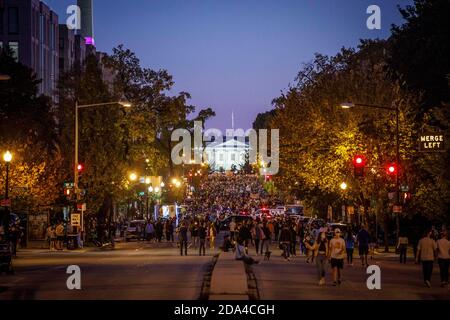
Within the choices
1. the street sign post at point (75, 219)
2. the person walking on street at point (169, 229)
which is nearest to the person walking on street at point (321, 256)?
the street sign post at point (75, 219)

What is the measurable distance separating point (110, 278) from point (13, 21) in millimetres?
68207

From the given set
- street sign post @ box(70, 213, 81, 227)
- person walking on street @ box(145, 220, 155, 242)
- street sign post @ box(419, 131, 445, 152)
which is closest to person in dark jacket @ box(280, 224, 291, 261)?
street sign post @ box(419, 131, 445, 152)

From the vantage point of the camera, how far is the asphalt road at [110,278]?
25.0 m

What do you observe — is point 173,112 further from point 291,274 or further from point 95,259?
point 291,274

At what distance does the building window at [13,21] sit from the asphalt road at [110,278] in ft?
171

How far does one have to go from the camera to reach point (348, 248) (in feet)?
131

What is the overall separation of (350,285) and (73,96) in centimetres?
4187

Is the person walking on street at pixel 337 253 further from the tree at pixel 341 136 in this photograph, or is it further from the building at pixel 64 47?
the building at pixel 64 47

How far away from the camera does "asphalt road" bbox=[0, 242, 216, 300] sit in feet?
82.2

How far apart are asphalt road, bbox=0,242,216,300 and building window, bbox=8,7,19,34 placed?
52.1 meters

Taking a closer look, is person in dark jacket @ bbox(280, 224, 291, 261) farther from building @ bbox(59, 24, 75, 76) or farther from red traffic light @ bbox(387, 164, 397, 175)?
building @ bbox(59, 24, 75, 76)

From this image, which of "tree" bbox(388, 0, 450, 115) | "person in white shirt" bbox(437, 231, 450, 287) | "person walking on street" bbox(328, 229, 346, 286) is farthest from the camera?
"tree" bbox(388, 0, 450, 115)

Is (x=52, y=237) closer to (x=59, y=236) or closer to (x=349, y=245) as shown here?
(x=59, y=236)

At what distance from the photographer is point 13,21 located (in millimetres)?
94375
